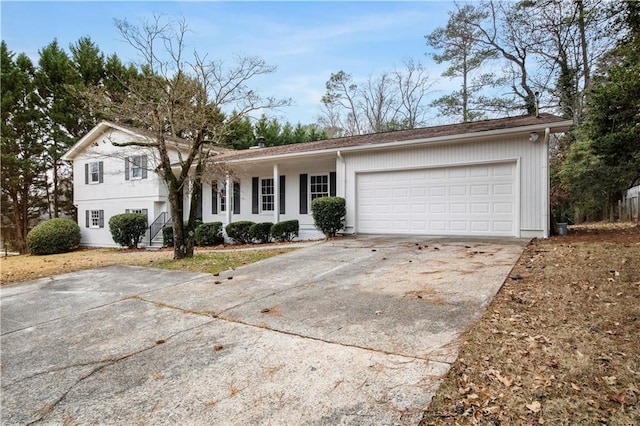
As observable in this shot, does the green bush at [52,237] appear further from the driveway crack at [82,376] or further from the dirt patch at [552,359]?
the dirt patch at [552,359]

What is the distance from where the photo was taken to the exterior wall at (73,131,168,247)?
1667cm

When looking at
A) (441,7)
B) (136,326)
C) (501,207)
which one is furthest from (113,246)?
(441,7)

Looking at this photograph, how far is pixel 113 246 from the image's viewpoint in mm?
17469

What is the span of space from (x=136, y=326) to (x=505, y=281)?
4691 millimetres

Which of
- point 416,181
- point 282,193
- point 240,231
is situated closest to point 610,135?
point 416,181

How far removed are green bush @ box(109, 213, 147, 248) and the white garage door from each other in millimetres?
10328

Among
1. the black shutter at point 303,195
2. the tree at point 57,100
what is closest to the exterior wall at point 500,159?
the black shutter at point 303,195

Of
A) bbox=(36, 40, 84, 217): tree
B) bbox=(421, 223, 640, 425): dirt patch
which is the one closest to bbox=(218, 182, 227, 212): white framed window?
bbox=(421, 223, 640, 425): dirt patch

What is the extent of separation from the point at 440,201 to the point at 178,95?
24.8 feet

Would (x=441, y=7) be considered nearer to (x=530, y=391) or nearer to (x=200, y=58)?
(x=200, y=58)

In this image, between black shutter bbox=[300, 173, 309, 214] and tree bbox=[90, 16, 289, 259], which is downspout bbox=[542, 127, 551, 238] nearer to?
tree bbox=[90, 16, 289, 259]

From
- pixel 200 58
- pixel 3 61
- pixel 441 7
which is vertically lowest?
pixel 200 58

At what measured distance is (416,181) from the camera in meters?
10.8

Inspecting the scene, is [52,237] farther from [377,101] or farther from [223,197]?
[377,101]
